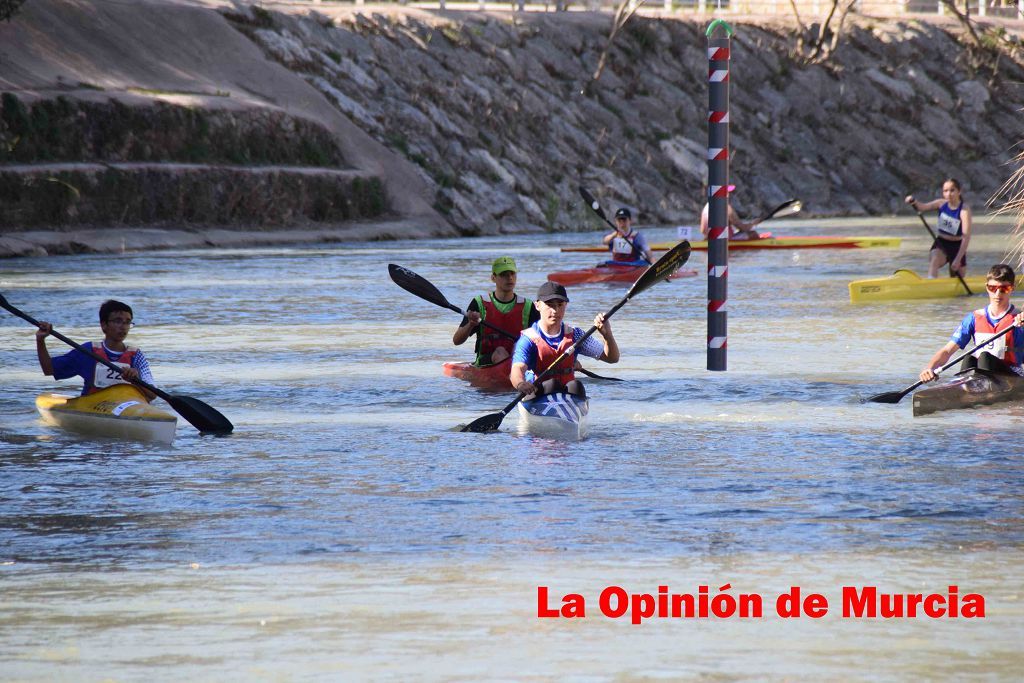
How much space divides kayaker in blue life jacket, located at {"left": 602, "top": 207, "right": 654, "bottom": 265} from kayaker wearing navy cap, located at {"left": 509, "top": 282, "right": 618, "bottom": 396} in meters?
12.1

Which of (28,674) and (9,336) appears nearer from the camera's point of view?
(28,674)

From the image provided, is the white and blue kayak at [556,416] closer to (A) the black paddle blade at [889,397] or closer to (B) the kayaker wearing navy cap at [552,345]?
(B) the kayaker wearing navy cap at [552,345]

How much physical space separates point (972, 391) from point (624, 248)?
43.6 ft

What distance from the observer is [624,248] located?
2542 cm

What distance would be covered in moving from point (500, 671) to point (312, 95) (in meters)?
44.1

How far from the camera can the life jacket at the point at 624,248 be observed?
25.0m

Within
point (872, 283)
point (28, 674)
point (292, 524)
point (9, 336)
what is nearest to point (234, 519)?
point (292, 524)

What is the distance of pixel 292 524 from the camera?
8469mm

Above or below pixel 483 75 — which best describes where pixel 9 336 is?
below

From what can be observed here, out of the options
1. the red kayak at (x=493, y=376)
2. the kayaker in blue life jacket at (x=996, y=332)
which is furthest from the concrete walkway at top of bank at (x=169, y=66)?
the kayaker in blue life jacket at (x=996, y=332)

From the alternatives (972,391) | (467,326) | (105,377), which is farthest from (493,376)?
(972,391)

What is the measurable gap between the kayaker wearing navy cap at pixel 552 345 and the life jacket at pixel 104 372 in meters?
2.68

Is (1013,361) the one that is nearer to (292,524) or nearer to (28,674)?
(292,524)

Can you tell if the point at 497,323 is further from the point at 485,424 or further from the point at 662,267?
the point at 485,424
